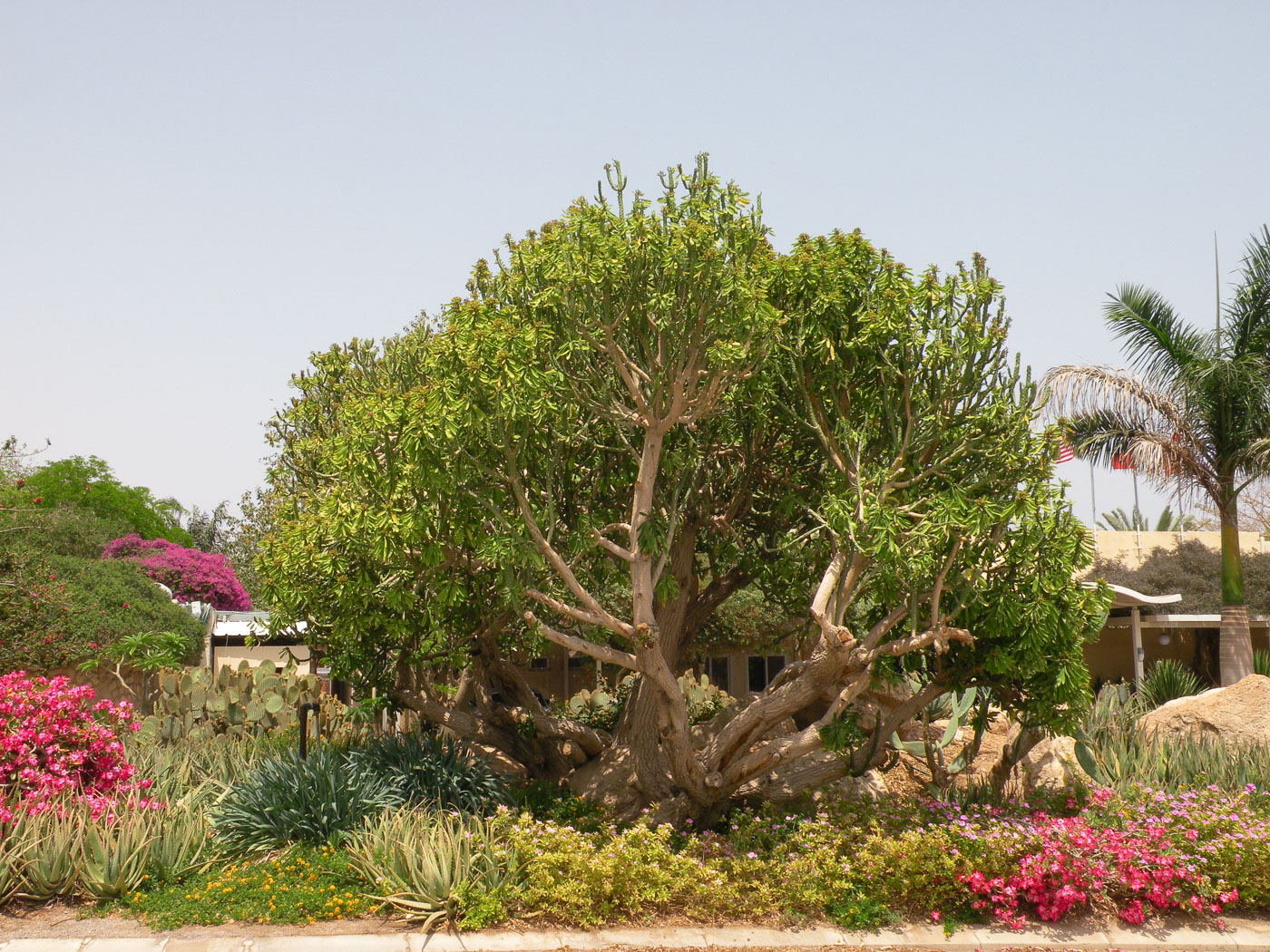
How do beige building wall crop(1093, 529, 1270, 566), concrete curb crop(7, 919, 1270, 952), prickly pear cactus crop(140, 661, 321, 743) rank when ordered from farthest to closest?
beige building wall crop(1093, 529, 1270, 566), prickly pear cactus crop(140, 661, 321, 743), concrete curb crop(7, 919, 1270, 952)

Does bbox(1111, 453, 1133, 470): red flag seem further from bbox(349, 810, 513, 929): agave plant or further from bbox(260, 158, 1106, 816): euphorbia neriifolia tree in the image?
bbox(349, 810, 513, 929): agave plant

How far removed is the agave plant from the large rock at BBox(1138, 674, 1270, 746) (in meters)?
8.89

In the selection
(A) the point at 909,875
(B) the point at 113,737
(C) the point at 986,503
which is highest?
(C) the point at 986,503

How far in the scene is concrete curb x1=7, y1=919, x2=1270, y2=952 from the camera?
7.82m

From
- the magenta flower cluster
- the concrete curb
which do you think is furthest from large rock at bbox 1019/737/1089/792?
the concrete curb

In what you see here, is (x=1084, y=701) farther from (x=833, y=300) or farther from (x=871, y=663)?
(x=833, y=300)

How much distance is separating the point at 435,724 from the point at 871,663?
222 inches

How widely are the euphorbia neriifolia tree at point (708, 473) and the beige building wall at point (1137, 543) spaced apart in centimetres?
1812

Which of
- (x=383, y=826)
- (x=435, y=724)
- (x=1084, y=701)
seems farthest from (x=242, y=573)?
(x=1084, y=701)

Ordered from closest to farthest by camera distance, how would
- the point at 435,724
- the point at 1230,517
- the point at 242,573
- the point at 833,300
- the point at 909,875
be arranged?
1. the point at 909,875
2. the point at 833,300
3. the point at 435,724
4. the point at 1230,517
5. the point at 242,573

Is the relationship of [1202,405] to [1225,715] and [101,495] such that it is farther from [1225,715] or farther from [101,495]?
[101,495]

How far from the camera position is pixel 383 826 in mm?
9117

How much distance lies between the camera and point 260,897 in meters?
8.67

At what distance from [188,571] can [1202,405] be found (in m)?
29.4
